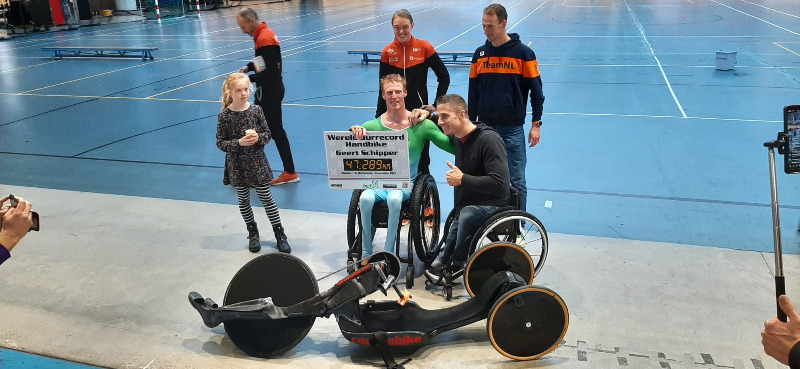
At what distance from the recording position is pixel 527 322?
10.3 feet

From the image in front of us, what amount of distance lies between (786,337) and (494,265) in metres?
1.92

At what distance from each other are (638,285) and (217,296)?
2.83 meters

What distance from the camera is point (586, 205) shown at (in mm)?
5414

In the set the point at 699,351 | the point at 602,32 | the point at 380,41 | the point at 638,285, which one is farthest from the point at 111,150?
the point at 602,32

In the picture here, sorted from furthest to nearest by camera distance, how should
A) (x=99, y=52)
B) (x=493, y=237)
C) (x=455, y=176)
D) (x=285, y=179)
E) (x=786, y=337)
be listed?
1. (x=99, y=52)
2. (x=285, y=179)
3. (x=493, y=237)
4. (x=455, y=176)
5. (x=786, y=337)

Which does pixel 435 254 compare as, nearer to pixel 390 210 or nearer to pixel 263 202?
pixel 390 210

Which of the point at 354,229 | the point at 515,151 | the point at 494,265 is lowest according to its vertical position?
the point at 494,265

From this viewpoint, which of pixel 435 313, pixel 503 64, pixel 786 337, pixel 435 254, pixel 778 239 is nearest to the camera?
pixel 786 337

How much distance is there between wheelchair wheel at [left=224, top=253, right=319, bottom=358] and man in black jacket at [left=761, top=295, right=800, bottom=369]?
2.22 metres

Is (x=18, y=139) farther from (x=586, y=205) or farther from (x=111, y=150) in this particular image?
(x=586, y=205)

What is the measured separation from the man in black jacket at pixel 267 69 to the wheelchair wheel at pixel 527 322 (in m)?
3.48

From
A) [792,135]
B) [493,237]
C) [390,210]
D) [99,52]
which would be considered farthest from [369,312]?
[99,52]

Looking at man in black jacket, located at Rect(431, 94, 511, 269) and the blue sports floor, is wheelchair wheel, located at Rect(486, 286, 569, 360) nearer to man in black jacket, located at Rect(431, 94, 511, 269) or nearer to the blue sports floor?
man in black jacket, located at Rect(431, 94, 511, 269)

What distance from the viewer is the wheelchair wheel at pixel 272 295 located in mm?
3332
